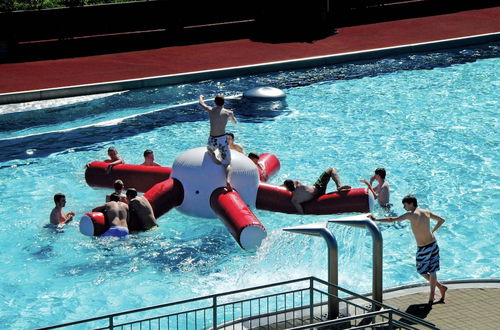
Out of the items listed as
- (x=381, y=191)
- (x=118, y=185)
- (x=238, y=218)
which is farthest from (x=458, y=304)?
(x=118, y=185)

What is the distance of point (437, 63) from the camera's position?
75.1 feet

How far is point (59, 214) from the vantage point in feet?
43.2

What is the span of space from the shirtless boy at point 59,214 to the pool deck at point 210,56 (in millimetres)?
7328

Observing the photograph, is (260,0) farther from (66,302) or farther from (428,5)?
(66,302)

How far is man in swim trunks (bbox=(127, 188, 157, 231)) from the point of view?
1246 centimetres

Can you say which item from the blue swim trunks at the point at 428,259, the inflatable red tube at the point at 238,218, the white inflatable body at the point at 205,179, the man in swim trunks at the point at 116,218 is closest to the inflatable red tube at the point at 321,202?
the white inflatable body at the point at 205,179

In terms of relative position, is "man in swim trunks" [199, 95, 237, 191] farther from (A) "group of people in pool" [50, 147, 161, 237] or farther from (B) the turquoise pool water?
(A) "group of people in pool" [50, 147, 161, 237]

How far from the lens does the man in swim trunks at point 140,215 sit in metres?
12.5

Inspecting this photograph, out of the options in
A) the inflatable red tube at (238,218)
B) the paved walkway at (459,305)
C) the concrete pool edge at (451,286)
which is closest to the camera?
the paved walkway at (459,305)

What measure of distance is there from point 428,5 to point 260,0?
6.10 meters

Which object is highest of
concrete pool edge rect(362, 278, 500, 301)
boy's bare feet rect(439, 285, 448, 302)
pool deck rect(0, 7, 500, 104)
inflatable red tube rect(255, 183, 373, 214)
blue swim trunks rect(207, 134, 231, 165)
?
pool deck rect(0, 7, 500, 104)

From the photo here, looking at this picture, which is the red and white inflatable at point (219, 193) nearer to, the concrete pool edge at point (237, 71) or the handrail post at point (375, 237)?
the handrail post at point (375, 237)

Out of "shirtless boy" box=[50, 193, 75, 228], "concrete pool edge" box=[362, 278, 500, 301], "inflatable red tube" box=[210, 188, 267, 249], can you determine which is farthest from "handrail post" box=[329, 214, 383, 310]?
"shirtless boy" box=[50, 193, 75, 228]

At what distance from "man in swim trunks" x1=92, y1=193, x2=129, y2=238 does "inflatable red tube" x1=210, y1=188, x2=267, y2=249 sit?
137 centimetres
